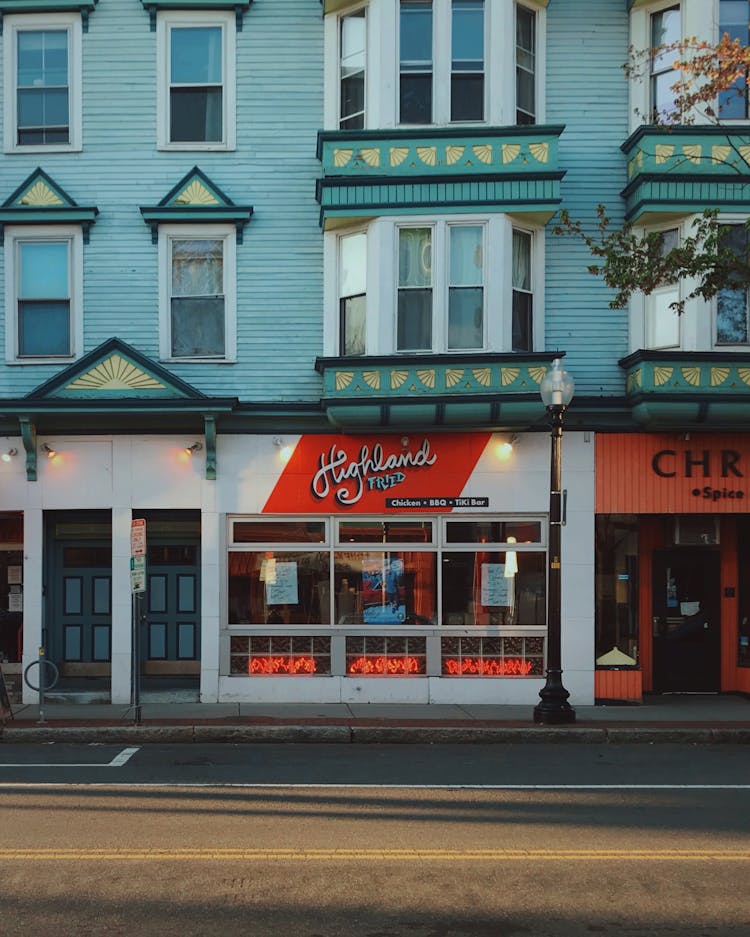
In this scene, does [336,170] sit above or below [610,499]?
above

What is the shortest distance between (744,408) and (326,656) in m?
7.03

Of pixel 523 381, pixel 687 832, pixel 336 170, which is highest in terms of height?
pixel 336 170

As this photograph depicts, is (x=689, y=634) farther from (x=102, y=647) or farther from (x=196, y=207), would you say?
(x=196, y=207)

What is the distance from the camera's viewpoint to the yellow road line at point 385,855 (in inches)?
310

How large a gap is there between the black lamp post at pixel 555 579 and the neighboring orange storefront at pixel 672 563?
7.02ft

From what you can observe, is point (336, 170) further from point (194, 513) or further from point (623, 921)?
point (623, 921)

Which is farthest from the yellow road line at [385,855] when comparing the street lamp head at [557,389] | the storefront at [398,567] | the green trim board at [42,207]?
the green trim board at [42,207]

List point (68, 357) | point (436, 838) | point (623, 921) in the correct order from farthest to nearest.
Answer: point (68, 357) → point (436, 838) → point (623, 921)

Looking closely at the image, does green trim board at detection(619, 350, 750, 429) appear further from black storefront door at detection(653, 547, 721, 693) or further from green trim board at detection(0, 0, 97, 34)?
green trim board at detection(0, 0, 97, 34)

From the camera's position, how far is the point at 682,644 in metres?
17.3

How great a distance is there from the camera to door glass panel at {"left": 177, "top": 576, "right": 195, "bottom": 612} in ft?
55.0

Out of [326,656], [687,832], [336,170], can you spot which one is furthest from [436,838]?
[336,170]

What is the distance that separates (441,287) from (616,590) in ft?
17.3

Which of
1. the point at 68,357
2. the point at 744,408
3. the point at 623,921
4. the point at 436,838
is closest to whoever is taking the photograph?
the point at 623,921
